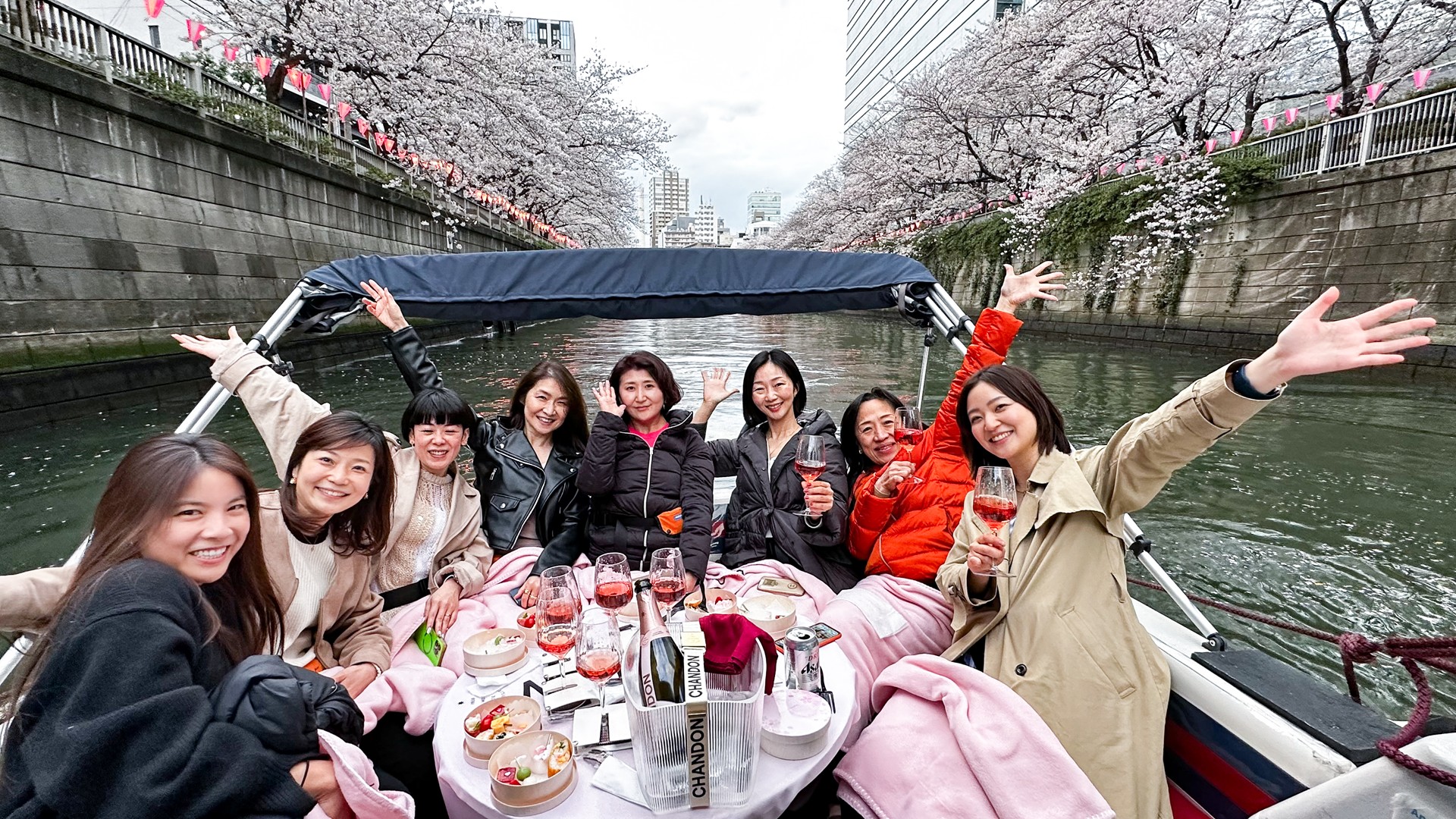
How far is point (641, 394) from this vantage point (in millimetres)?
3473

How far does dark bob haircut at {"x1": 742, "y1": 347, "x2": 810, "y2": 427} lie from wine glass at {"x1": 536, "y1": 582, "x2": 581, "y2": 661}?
1824 mm

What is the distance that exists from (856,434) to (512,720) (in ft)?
7.75

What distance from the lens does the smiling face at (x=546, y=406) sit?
3.66 m

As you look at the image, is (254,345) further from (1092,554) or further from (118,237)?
(118,237)

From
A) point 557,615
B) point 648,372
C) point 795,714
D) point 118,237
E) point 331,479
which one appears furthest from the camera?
point 118,237

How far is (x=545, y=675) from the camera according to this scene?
2041mm

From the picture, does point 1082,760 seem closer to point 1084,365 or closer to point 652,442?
point 652,442

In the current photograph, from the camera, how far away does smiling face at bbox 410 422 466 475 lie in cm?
312

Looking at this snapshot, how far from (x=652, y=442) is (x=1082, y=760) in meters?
2.41

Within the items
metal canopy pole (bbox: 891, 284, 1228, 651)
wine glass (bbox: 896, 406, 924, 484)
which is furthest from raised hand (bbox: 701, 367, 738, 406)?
metal canopy pole (bbox: 891, 284, 1228, 651)

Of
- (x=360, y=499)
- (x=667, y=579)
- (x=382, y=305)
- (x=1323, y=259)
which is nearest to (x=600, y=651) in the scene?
(x=667, y=579)

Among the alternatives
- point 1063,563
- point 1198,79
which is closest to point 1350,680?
point 1063,563

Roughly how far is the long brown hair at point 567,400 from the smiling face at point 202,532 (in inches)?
84.5

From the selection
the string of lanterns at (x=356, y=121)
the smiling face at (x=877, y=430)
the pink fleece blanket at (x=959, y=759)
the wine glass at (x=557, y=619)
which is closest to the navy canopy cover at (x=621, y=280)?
the smiling face at (x=877, y=430)
